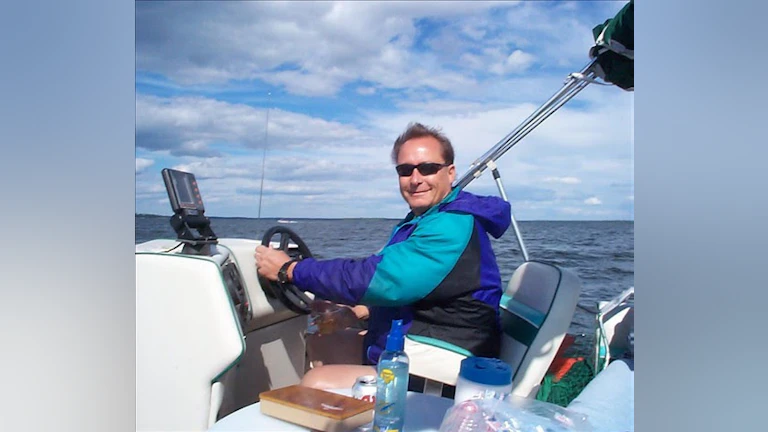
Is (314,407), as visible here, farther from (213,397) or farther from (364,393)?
(213,397)

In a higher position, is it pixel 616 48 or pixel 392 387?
pixel 616 48

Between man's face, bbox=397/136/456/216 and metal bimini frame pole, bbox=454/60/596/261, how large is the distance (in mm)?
651

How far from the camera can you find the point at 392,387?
117 centimetres

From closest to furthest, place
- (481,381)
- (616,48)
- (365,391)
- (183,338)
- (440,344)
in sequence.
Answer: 1. (481,381)
2. (365,391)
3. (183,338)
4. (440,344)
5. (616,48)

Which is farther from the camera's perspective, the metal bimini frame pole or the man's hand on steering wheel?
the metal bimini frame pole

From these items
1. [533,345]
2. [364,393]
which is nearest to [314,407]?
[364,393]

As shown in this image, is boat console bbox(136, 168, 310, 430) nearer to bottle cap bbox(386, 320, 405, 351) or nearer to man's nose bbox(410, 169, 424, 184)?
bottle cap bbox(386, 320, 405, 351)

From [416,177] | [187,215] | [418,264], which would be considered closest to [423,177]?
[416,177]

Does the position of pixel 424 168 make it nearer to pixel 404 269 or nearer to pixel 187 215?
pixel 404 269

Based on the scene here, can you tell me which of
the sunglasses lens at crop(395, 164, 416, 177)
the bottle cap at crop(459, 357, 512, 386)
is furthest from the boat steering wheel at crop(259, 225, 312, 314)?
the bottle cap at crop(459, 357, 512, 386)

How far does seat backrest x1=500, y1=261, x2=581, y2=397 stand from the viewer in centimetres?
160

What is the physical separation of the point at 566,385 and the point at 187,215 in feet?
6.00
